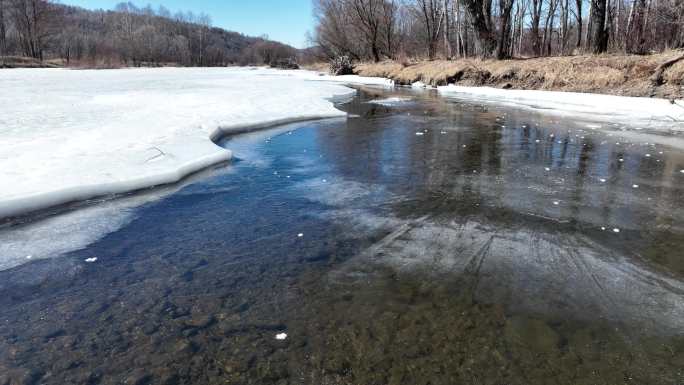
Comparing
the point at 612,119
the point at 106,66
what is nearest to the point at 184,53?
the point at 106,66

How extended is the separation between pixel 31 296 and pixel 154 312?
2.69 ft

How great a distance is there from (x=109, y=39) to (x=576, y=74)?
3333 inches

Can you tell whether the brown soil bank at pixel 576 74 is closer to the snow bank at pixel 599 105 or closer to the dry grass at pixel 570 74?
the dry grass at pixel 570 74

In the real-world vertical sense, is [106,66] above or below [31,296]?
above

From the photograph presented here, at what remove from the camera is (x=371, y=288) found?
2.43 metres

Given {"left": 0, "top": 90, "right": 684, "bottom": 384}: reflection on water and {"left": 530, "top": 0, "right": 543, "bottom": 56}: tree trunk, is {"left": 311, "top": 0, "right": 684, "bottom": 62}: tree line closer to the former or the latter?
{"left": 530, "top": 0, "right": 543, "bottom": 56}: tree trunk

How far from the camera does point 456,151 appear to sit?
6133 mm

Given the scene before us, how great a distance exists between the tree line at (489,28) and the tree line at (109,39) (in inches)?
1076

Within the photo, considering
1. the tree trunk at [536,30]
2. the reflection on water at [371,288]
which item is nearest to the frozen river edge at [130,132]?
the reflection on water at [371,288]

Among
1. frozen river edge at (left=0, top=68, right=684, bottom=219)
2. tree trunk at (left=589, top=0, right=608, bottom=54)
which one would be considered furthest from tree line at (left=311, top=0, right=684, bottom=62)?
frozen river edge at (left=0, top=68, right=684, bottom=219)

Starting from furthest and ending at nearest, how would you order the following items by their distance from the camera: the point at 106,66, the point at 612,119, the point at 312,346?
the point at 106,66, the point at 612,119, the point at 312,346

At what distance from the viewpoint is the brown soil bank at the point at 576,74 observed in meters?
11.0

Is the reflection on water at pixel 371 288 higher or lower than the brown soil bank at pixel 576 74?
lower

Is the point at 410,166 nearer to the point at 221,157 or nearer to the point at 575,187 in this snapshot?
the point at 575,187
